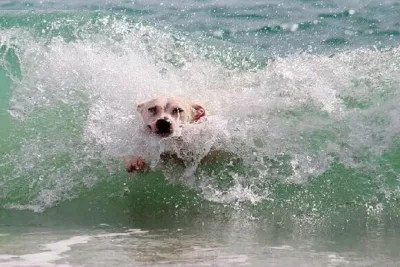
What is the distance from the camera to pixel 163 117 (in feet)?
19.1

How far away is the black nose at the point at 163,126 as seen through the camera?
5.77 m

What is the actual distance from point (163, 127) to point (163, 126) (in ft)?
0.04

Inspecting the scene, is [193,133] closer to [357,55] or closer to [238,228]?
[238,228]

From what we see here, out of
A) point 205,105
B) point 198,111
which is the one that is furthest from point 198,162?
point 205,105

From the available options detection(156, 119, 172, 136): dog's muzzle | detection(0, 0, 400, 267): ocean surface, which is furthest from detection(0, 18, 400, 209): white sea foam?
detection(156, 119, 172, 136): dog's muzzle

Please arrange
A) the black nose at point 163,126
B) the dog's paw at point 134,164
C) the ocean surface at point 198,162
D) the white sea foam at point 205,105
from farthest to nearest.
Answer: the white sea foam at point 205,105 → the dog's paw at point 134,164 → the black nose at point 163,126 → the ocean surface at point 198,162

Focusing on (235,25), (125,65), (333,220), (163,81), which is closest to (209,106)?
(163,81)

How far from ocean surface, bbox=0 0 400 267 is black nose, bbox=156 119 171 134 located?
235 mm

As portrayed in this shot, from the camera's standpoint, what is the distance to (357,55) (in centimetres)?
848

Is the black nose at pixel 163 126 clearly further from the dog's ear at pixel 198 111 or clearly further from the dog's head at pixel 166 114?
the dog's ear at pixel 198 111

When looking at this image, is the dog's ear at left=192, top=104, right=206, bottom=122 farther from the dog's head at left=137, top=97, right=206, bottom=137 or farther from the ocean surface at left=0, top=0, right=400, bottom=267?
the ocean surface at left=0, top=0, right=400, bottom=267

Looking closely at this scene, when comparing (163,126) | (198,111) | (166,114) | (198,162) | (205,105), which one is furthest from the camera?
(205,105)

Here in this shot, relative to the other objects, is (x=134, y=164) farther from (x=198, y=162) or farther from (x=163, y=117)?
(x=198, y=162)

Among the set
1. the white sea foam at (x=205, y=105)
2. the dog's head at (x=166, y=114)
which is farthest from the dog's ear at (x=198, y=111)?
the white sea foam at (x=205, y=105)
